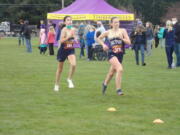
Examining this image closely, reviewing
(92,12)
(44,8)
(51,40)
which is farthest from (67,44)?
(44,8)

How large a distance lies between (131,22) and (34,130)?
118 ft

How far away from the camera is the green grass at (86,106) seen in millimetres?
9227

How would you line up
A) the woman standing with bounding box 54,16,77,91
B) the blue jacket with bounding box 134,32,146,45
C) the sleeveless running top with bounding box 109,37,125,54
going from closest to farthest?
the sleeveless running top with bounding box 109,37,125,54 < the woman standing with bounding box 54,16,77,91 < the blue jacket with bounding box 134,32,146,45

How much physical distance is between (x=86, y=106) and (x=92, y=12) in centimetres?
2835

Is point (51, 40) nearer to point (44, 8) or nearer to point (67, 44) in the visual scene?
point (67, 44)

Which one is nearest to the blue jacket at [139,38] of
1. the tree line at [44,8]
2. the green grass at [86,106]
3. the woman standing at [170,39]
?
the woman standing at [170,39]

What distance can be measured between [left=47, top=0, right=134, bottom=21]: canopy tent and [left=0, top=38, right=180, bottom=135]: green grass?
20.4 metres

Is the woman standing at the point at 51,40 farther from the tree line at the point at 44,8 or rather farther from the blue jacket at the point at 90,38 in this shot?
the tree line at the point at 44,8

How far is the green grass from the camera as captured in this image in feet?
30.3

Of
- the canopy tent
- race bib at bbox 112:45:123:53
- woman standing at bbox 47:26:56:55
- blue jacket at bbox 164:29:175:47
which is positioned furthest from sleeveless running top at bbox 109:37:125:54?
the canopy tent

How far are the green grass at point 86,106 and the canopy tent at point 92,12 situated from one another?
20.4 meters

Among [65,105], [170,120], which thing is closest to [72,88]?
[65,105]

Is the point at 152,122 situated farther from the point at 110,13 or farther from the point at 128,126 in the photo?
the point at 110,13

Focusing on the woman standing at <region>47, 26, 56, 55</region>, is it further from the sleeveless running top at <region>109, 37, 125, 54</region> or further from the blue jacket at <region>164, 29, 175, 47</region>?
the sleeveless running top at <region>109, 37, 125, 54</region>
